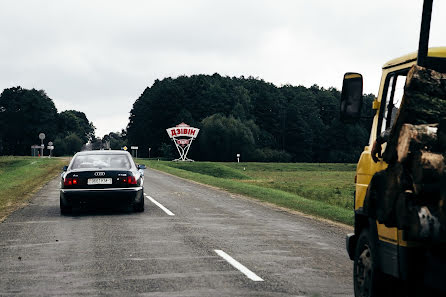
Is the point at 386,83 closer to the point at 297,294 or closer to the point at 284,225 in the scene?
the point at 297,294

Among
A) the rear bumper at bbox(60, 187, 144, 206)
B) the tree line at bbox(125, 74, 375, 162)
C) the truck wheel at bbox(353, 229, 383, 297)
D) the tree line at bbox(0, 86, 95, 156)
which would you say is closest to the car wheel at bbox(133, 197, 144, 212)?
the rear bumper at bbox(60, 187, 144, 206)

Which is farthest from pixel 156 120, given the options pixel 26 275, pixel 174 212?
pixel 26 275

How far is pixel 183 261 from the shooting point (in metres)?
8.52

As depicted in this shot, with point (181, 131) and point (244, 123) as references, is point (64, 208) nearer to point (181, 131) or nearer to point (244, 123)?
point (181, 131)

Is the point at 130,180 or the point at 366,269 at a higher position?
the point at 130,180

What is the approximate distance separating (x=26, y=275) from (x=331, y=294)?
12.5 feet

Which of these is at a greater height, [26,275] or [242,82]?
[242,82]

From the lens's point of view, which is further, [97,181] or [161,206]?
[161,206]

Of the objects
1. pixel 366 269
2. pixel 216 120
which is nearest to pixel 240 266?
pixel 366 269

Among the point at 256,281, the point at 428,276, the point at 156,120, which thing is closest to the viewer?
the point at 428,276

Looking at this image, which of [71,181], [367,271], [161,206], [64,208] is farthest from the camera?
[161,206]

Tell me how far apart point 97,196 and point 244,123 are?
101m

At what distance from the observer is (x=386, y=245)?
4.96 meters

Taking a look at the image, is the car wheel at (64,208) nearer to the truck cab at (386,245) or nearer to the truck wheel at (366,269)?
the truck cab at (386,245)
